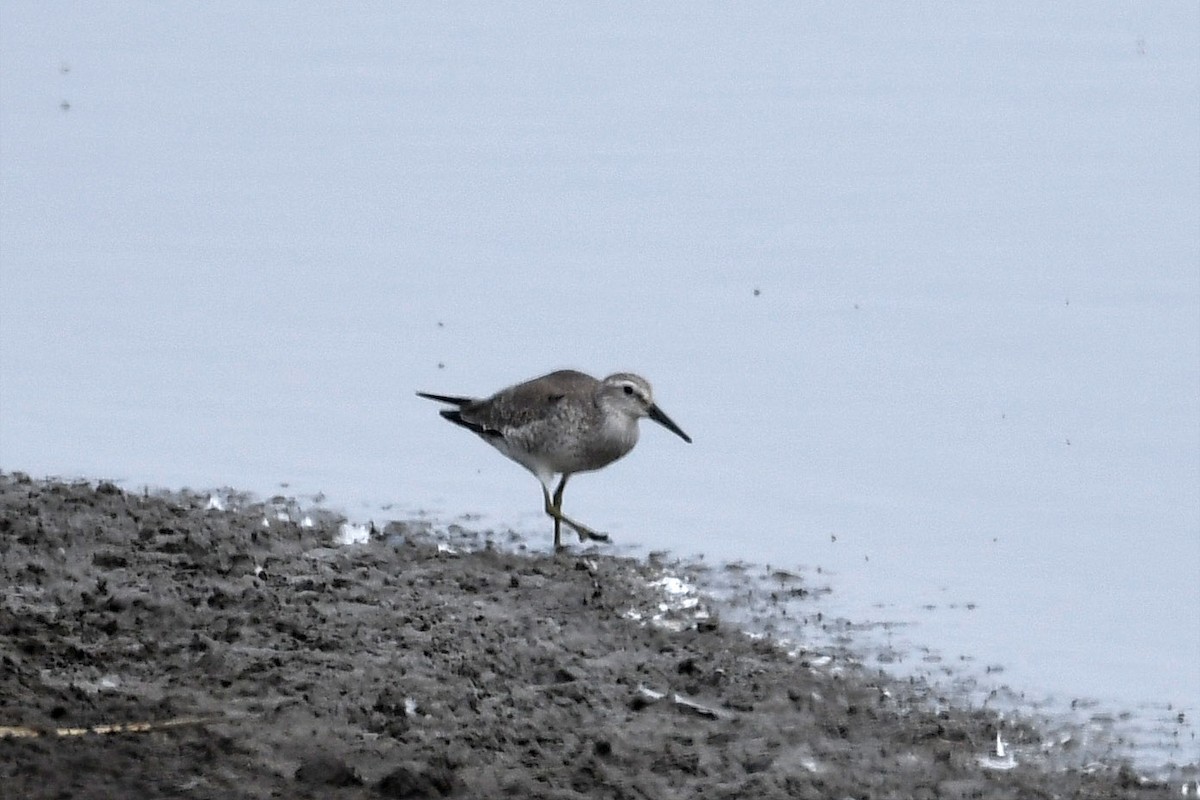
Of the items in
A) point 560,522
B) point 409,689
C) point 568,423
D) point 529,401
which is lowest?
point 409,689

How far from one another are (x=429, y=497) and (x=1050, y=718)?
459 cm

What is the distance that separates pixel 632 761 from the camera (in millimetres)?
7645

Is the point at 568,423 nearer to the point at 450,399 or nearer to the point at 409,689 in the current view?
the point at 450,399

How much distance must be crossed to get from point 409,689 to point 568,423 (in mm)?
4085

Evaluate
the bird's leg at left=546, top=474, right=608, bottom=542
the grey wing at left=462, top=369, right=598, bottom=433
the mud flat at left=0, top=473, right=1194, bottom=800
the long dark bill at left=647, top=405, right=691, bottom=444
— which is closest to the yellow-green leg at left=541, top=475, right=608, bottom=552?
the bird's leg at left=546, top=474, right=608, bottom=542

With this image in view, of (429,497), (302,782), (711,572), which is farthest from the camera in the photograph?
(429,497)

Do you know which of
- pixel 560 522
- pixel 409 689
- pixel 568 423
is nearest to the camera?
pixel 409 689

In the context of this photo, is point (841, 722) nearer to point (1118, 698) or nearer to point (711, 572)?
point (1118, 698)

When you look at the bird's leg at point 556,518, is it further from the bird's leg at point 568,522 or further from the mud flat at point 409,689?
the mud flat at point 409,689

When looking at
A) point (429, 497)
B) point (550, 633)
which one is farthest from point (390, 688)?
point (429, 497)

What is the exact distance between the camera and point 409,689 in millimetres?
8211

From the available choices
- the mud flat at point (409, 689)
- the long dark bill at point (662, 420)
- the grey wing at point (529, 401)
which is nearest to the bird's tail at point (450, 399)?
the grey wing at point (529, 401)

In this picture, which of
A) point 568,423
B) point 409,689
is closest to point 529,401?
point 568,423

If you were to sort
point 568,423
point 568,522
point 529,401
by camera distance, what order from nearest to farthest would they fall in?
point 568,522
point 568,423
point 529,401
